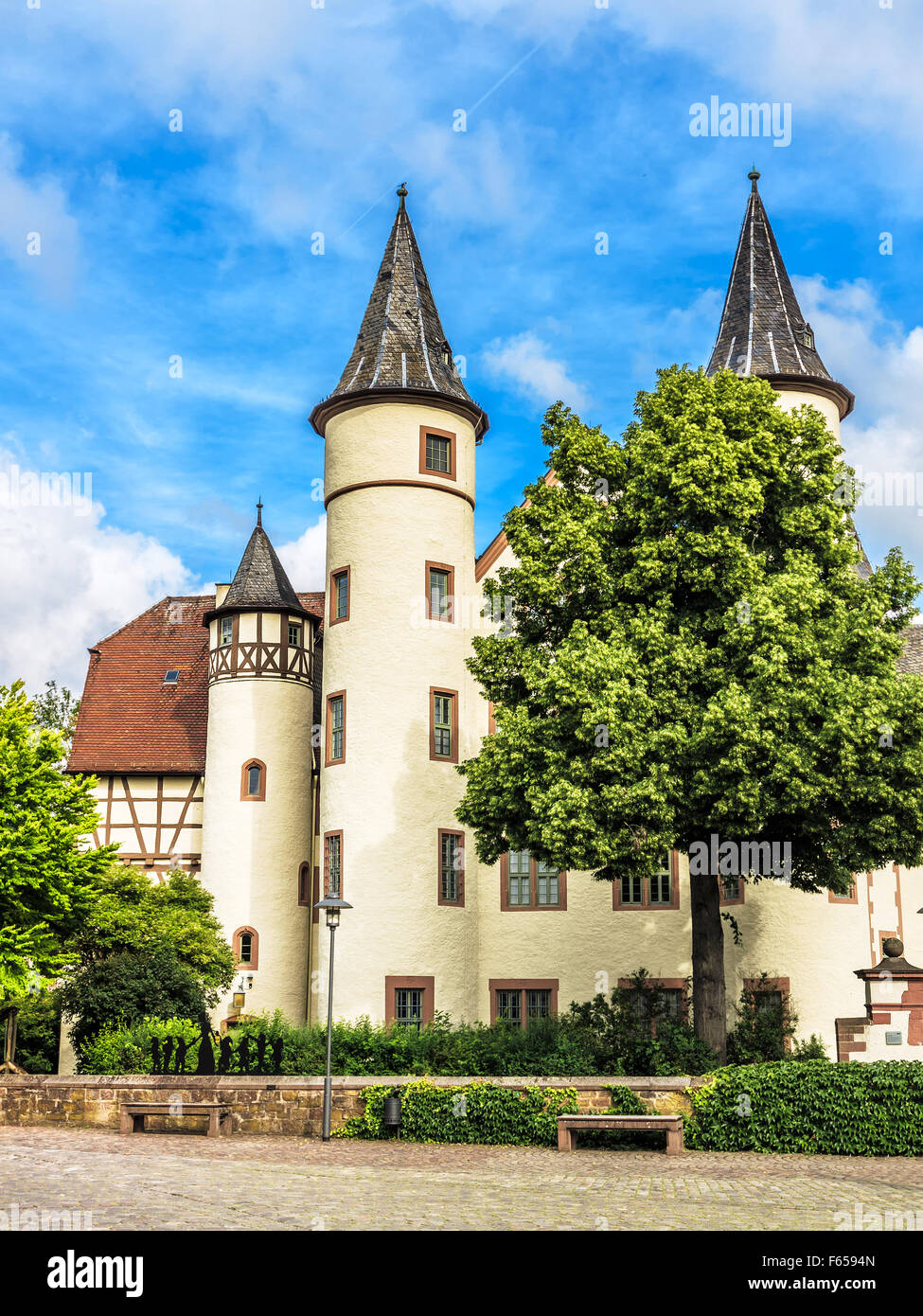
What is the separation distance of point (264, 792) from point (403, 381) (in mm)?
11591

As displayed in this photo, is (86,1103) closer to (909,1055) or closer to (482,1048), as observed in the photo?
(482,1048)

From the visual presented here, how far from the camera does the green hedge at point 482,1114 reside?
18484mm

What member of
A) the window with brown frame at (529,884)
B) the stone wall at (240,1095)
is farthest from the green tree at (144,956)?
the window with brown frame at (529,884)

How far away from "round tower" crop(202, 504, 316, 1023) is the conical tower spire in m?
13.9

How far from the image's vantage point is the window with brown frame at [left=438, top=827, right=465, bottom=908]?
2866 centimetres

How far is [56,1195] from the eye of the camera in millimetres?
12250

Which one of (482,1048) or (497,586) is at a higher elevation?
(497,586)

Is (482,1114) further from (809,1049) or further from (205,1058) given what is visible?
(809,1049)

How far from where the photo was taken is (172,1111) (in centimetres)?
1994

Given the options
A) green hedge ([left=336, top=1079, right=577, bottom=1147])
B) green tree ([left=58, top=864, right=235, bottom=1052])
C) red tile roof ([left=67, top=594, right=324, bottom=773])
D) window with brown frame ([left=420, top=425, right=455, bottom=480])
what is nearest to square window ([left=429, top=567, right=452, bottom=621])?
window with brown frame ([left=420, top=425, right=455, bottom=480])

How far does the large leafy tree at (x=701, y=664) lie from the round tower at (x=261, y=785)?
12427 millimetres

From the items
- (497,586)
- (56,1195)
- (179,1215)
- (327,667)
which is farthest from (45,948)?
(179,1215)

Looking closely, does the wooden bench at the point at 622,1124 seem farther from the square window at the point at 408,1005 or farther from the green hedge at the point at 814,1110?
the square window at the point at 408,1005

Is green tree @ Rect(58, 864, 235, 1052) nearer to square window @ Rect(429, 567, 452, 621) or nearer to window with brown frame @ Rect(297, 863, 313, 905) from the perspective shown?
window with brown frame @ Rect(297, 863, 313, 905)
